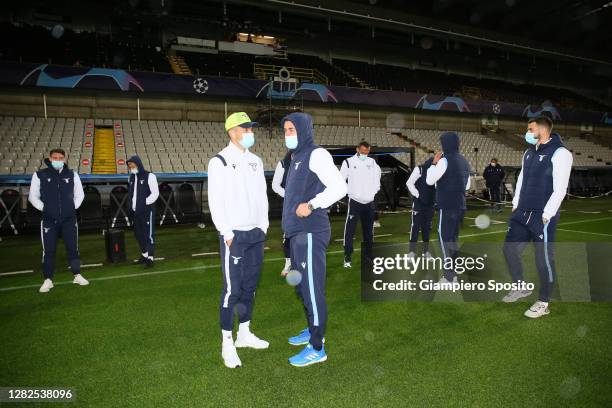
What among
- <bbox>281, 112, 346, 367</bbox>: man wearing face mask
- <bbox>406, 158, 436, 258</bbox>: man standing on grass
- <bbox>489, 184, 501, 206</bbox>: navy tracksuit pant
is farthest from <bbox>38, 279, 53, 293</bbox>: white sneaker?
<bbox>489, 184, 501, 206</bbox>: navy tracksuit pant

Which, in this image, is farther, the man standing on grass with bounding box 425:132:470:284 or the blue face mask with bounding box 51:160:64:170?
the blue face mask with bounding box 51:160:64:170

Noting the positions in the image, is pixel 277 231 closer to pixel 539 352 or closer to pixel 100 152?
pixel 539 352

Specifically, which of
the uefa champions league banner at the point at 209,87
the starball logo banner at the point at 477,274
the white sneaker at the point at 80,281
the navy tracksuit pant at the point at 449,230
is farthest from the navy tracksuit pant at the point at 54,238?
the uefa champions league banner at the point at 209,87

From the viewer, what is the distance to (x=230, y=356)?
330cm

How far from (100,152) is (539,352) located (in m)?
17.8

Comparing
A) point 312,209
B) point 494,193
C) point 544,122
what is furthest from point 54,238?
point 494,193

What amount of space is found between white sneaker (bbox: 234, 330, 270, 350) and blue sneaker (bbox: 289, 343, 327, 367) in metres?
0.43

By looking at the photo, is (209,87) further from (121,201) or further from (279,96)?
(121,201)

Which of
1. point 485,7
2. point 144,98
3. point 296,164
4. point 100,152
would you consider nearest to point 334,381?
point 296,164

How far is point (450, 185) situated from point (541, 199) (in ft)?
3.80

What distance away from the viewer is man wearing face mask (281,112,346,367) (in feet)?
10.2

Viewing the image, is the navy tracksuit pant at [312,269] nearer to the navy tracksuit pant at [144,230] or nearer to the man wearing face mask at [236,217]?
the man wearing face mask at [236,217]

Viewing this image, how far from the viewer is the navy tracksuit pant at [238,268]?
3295 mm

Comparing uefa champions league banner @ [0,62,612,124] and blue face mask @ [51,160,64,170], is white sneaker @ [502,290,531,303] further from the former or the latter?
uefa champions league banner @ [0,62,612,124]
